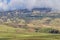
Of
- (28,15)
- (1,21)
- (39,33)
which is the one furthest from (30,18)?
(1,21)

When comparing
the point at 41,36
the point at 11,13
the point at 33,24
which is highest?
the point at 11,13

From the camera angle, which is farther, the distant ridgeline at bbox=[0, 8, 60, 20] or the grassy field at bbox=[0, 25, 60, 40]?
the distant ridgeline at bbox=[0, 8, 60, 20]

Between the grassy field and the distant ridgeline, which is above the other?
the distant ridgeline

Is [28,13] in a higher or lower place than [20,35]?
higher

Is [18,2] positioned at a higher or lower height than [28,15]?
higher

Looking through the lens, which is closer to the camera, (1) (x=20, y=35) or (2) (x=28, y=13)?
(1) (x=20, y=35)

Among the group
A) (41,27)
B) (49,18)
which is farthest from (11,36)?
(49,18)

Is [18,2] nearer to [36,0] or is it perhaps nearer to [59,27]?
[36,0]
